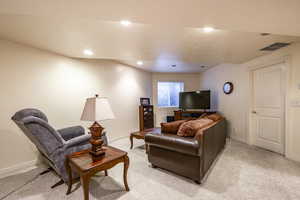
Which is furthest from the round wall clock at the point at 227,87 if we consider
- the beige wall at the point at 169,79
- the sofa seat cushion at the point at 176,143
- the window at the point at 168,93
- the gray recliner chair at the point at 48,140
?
the gray recliner chair at the point at 48,140

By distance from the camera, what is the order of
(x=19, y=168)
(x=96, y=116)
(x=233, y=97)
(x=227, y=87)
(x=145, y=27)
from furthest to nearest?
(x=227, y=87) → (x=233, y=97) → (x=19, y=168) → (x=145, y=27) → (x=96, y=116)

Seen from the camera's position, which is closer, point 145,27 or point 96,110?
point 96,110

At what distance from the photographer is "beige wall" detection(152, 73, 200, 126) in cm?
580

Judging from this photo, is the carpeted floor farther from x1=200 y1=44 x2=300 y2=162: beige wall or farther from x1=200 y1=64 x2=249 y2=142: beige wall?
x1=200 y1=64 x2=249 y2=142: beige wall

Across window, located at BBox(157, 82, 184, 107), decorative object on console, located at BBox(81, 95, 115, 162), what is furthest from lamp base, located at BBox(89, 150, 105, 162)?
window, located at BBox(157, 82, 184, 107)

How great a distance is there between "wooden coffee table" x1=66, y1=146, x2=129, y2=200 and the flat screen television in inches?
147

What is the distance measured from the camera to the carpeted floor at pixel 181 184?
1.76 meters

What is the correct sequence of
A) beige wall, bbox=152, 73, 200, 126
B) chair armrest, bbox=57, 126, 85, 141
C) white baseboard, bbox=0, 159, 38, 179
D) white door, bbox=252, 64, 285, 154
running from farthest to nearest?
beige wall, bbox=152, 73, 200, 126 → white door, bbox=252, 64, 285, 154 → chair armrest, bbox=57, 126, 85, 141 → white baseboard, bbox=0, 159, 38, 179

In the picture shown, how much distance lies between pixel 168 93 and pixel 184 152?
13.9 ft

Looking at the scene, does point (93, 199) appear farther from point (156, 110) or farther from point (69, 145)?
point (156, 110)

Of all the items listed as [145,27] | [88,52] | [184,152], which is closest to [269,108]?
[184,152]

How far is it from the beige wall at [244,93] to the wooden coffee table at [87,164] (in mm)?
3106

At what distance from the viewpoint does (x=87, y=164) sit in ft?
5.19

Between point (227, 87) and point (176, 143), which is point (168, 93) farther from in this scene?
point (176, 143)
